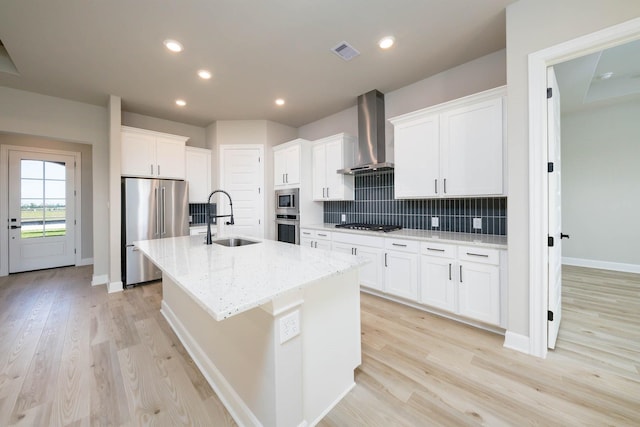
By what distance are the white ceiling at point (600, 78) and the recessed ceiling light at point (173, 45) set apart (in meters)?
3.83

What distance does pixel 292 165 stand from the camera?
169 inches

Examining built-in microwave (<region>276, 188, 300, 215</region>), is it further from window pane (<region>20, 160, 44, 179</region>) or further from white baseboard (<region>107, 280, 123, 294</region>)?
window pane (<region>20, 160, 44, 179</region>)

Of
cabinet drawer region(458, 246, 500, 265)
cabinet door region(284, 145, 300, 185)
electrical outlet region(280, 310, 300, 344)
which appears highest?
cabinet door region(284, 145, 300, 185)

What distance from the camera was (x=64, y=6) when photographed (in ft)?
6.47

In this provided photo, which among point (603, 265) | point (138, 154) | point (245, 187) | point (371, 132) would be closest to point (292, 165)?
point (245, 187)

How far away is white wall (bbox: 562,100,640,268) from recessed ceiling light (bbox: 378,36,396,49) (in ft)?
14.4

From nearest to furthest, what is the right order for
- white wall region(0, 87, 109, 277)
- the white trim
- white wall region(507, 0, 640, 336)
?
the white trim, white wall region(507, 0, 640, 336), white wall region(0, 87, 109, 277)

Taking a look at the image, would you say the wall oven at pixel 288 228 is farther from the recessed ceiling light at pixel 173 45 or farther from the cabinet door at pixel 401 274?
the recessed ceiling light at pixel 173 45

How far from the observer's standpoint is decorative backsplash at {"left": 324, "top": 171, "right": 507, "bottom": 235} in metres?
2.72

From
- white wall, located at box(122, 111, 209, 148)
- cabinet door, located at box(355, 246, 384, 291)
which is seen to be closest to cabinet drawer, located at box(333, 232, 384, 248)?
cabinet door, located at box(355, 246, 384, 291)

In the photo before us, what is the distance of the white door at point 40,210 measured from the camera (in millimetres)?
4406

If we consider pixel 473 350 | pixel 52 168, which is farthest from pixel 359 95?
pixel 52 168

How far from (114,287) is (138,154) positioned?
204 centimetres

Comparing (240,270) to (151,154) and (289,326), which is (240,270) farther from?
(151,154)
